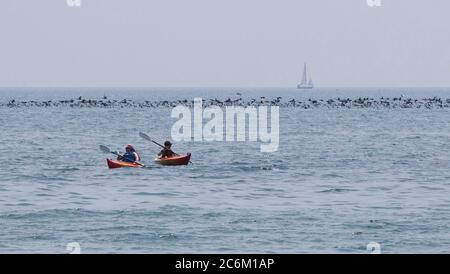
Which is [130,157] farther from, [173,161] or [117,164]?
[173,161]

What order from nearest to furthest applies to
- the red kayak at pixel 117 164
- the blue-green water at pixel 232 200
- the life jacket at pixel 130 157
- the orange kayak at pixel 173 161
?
the blue-green water at pixel 232 200, the red kayak at pixel 117 164, the life jacket at pixel 130 157, the orange kayak at pixel 173 161

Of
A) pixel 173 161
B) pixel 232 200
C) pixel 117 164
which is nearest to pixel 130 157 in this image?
pixel 117 164

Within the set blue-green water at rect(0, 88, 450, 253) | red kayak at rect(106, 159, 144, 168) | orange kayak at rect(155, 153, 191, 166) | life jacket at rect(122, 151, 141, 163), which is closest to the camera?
blue-green water at rect(0, 88, 450, 253)

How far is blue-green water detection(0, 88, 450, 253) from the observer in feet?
76.4

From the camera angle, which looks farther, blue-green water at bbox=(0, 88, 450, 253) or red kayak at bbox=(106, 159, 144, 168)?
red kayak at bbox=(106, 159, 144, 168)

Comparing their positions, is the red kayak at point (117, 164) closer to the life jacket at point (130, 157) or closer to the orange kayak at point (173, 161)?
the life jacket at point (130, 157)

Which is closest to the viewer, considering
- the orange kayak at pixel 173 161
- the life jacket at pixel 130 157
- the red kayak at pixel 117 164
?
the red kayak at pixel 117 164

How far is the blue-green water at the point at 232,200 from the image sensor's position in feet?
76.4

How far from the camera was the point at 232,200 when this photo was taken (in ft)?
102

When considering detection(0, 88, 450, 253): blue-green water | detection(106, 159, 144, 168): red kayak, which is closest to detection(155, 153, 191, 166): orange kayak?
Result: detection(0, 88, 450, 253): blue-green water

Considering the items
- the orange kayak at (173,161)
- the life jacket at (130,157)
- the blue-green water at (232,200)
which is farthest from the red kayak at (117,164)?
the orange kayak at (173,161)

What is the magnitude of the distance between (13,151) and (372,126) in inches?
1831

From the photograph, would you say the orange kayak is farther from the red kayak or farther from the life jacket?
the red kayak

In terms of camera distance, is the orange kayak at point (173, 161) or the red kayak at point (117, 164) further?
the orange kayak at point (173, 161)
